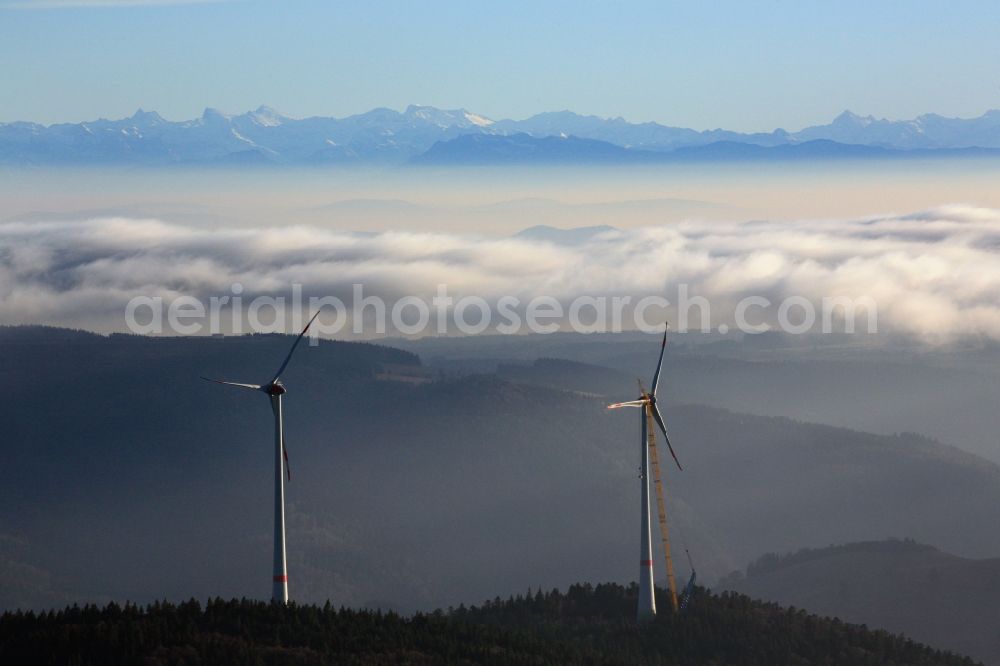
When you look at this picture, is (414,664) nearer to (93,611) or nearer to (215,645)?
(215,645)

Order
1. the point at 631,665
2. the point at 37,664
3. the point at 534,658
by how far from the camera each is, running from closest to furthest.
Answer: the point at 37,664 < the point at 534,658 < the point at 631,665

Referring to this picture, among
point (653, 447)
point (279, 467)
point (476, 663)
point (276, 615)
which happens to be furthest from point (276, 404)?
point (653, 447)

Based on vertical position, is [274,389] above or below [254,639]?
above

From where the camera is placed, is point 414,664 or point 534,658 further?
point 534,658

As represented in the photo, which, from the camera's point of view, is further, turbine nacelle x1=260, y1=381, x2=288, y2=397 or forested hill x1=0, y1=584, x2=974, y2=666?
turbine nacelle x1=260, y1=381, x2=288, y2=397

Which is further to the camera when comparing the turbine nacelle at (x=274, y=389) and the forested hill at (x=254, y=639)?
the turbine nacelle at (x=274, y=389)

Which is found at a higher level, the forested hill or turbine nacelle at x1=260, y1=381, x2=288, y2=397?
turbine nacelle at x1=260, y1=381, x2=288, y2=397

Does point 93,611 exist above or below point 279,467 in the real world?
below

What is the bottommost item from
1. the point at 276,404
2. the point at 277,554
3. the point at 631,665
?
the point at 631,665

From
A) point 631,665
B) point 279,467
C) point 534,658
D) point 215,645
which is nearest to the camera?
point 215,645

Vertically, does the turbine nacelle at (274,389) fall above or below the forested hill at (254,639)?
above

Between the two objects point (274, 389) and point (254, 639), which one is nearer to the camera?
point (254, 639)
